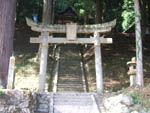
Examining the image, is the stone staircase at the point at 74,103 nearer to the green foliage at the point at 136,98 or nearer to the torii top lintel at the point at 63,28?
the green foliage at the point at 136,98

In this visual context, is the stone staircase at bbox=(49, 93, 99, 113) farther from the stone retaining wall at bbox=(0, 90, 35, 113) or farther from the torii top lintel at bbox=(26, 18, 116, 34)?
the torii top lintel at bbox=(26, 18, 116, 34)

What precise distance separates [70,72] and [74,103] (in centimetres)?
619

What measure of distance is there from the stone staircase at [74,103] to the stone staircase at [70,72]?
10.4 feet

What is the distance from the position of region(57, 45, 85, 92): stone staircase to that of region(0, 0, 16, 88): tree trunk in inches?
159

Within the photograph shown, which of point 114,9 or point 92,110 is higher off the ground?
point 114,9

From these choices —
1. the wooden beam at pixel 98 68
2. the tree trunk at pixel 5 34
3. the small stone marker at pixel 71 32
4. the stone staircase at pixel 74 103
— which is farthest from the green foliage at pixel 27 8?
the stone staircase at pixel 74 103

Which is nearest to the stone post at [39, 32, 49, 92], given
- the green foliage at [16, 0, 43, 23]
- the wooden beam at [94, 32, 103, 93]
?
the wooden beam at [94, 32, 103, 93]

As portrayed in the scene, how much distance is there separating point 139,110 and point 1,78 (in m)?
5.13

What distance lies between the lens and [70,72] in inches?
569

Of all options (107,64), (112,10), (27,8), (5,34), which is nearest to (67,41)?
(5,34)

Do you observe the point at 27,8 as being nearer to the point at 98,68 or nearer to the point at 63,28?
the point at 63,28

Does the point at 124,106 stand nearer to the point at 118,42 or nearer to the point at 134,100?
the point at 134,100

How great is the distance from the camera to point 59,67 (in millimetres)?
15055

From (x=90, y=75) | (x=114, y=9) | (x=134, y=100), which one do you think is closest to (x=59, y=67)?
(x=90, y=75)
